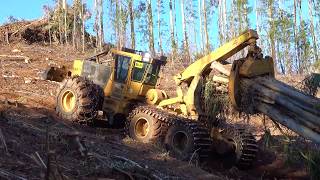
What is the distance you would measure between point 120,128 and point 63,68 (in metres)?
2.88

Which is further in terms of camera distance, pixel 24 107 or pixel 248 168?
pixel 24 107

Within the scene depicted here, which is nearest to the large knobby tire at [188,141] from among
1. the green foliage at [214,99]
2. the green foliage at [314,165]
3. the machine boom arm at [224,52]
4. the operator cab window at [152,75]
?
the machine boom arm at [224,52]

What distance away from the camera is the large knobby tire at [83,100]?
1299 centimetres

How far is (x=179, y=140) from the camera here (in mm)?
11195

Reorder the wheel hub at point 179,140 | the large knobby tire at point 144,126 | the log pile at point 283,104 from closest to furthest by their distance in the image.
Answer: the log pile at point 283,104 < the wheel hub at point 179,140 < the large knobby tire at point 144,126

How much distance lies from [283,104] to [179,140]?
513 cm

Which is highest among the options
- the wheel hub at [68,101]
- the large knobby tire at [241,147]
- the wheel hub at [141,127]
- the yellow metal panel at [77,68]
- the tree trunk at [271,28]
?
the tree trunk at [271,28]

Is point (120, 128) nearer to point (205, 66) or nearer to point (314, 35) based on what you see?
point (205, 66)

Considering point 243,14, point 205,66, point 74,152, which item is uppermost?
point 243,14

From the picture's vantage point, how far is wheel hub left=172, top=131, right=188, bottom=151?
11047 millimetres

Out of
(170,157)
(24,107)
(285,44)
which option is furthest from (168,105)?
(285,44)

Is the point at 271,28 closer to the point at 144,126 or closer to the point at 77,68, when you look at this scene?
the point at 77,68

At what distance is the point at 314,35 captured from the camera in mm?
37844

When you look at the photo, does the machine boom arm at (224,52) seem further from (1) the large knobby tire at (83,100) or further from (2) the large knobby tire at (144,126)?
(1) the large knobby tire at (83,100)
